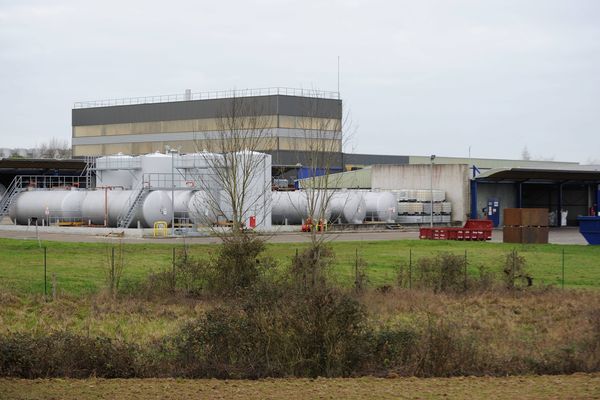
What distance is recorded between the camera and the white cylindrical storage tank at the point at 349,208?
6209cm

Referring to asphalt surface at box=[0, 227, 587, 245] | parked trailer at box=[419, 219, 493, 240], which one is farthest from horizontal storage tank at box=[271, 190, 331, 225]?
parked trailer at box=[419, 219, 493, 240]

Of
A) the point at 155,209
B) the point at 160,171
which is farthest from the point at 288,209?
the point at 155,209

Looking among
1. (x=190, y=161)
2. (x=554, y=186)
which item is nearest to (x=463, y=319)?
(x=190, y=161)

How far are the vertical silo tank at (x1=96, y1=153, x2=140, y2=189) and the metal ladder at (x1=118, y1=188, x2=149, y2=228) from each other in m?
5.03

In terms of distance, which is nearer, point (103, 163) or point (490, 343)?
point (490, 343)

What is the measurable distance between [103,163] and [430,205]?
27602 millimetres

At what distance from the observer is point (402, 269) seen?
26.0 meters

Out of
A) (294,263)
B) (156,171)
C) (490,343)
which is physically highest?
(156,171)

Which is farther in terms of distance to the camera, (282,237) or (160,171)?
(160,171)

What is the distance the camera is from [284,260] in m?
31.2

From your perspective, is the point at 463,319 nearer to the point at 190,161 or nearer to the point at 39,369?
the point at 39,369

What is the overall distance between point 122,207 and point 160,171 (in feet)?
17.0

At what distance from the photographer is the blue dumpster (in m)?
46.1

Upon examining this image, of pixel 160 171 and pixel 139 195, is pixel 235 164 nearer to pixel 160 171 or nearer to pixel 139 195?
pixel 139 195
